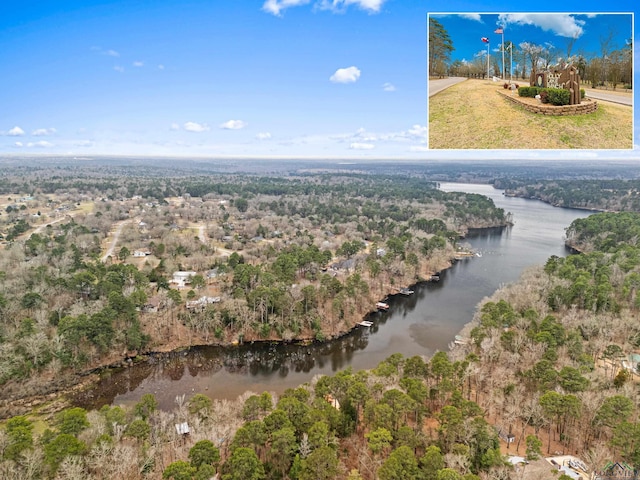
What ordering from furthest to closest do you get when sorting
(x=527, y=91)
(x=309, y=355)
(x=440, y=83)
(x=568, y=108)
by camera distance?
(x=309, y=355)
(x=527, y=91)
(x=440, y=83)
(x=568, y=108)

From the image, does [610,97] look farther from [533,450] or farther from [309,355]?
[309,355]

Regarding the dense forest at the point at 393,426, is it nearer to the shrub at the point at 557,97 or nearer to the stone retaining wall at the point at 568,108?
the stone retaining wall at the point at 568,108

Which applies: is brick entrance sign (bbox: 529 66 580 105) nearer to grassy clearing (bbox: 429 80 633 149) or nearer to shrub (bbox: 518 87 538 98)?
shrub (bbox: 518 87 538 98)

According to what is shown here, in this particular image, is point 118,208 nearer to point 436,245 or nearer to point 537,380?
point 436,245

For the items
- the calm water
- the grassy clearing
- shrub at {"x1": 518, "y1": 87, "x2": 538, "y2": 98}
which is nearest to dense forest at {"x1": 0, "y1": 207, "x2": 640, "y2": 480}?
the calm water

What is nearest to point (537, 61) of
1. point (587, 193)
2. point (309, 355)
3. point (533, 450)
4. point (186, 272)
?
point (533, 450)

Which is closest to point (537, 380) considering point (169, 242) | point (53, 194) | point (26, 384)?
Answer: point (26, 384)

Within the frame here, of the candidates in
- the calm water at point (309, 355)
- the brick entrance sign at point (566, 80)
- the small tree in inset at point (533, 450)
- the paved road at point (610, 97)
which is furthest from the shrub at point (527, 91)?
the calm water at point (309, 355)
